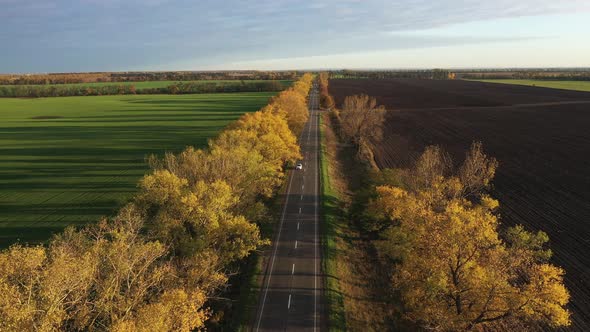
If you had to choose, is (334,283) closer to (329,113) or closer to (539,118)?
(329,113)

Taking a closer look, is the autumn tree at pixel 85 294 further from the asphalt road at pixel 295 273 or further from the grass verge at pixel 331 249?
the grass verge at pixel 331 249

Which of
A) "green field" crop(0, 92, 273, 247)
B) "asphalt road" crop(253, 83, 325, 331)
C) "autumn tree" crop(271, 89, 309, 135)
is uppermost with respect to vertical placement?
"autumn tree" crop(271, 89, 309, 135)

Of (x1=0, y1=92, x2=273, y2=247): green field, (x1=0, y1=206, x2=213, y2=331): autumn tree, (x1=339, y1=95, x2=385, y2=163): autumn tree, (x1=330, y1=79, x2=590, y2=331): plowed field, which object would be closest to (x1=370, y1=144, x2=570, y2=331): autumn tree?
(x1=330, y1=79, x2=590, y2=331): plowed field

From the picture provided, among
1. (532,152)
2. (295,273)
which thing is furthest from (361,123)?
(295,273)

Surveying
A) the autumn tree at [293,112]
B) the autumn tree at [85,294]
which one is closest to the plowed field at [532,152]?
the autumn tree at [293,112]

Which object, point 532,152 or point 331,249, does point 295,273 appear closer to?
point 331,249

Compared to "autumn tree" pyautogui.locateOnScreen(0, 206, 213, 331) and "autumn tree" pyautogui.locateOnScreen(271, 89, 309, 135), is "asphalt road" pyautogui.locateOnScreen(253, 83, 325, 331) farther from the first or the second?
"autumn tree" pyautogui.locateOnScreen(271, 89, 309, 135)
